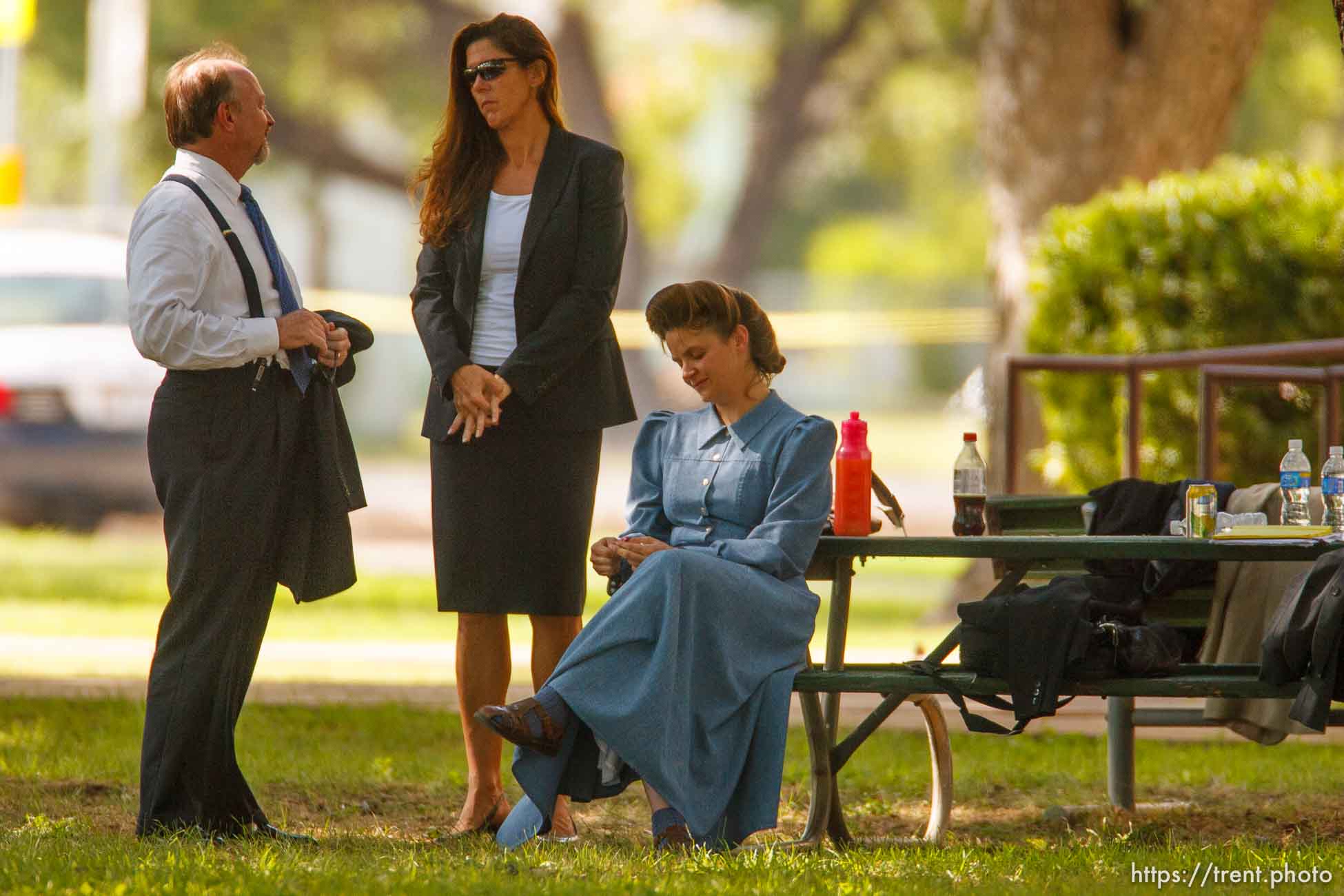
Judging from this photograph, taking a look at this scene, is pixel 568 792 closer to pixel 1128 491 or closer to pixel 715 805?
pixel 715 805

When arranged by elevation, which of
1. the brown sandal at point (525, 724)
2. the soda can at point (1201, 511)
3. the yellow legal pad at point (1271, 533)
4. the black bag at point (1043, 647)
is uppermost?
the soda can at point (1201, 511)

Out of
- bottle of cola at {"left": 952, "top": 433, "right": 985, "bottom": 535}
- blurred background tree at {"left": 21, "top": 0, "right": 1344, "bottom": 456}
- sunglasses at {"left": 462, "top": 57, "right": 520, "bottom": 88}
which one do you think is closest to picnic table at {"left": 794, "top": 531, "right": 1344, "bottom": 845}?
bottle of cola at {"left": 952, "top": 433, "right": 985, "bottom": 535}

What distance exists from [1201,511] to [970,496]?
57cm

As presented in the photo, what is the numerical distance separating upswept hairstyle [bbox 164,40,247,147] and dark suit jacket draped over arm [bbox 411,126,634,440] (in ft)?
Result: 2.32

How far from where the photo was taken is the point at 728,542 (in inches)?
190

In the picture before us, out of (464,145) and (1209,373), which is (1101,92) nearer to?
(1209,373)

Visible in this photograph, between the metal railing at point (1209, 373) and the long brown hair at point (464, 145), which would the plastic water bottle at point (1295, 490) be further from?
the long brown hair at point (464, 145)

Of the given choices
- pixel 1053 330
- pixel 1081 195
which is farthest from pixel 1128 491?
pixel 1081 195

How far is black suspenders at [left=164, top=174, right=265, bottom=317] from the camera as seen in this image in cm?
484

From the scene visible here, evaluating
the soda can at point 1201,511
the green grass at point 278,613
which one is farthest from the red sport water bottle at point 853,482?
the green grass at point 278,613

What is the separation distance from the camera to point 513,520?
204 inches

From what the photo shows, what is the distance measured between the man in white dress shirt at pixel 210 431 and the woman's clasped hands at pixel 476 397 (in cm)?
35

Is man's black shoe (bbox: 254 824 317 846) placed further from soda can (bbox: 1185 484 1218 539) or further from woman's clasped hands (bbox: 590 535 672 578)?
soda can (bbox: 1185 484 1218 539)

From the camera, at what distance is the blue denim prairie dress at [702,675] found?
15.1 ft
